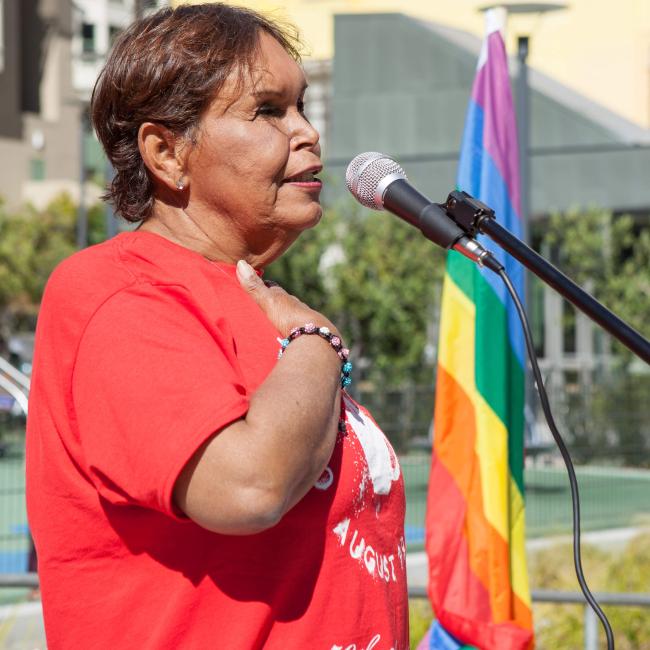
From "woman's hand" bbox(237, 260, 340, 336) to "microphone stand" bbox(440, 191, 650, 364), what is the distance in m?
0.30

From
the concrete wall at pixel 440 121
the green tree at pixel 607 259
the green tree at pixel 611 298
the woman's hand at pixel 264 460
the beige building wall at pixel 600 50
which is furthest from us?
the beige building wall at pixel 600 50

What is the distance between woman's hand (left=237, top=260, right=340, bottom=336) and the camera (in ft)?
6.53

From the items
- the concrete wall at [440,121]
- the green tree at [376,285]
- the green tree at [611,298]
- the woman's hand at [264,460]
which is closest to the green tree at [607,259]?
the green tree at [611,298]

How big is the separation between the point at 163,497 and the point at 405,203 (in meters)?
0.75

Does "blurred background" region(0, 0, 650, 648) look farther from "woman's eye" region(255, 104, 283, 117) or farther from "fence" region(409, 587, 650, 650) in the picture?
"fence" region(409, 587, 650, 650)

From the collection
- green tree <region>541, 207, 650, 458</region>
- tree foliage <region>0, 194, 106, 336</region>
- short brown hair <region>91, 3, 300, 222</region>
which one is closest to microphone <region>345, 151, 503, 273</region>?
short brown hair <region>91, 3, 300, 222</region>

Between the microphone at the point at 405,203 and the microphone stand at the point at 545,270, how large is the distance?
2 cm

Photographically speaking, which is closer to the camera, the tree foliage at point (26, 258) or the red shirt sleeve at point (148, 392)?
the red shirt sleeve at point (148, 392)

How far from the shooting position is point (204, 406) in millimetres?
1714

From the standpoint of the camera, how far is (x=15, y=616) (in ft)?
16.4

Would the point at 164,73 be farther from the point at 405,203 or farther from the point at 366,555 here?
the point at 366,555

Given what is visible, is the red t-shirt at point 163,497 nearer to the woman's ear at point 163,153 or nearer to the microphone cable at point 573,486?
the woman's ear at point 163,153

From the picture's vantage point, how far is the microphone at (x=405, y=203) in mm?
2133

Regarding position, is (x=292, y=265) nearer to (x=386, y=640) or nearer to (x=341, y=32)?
(x=341, y=32)
